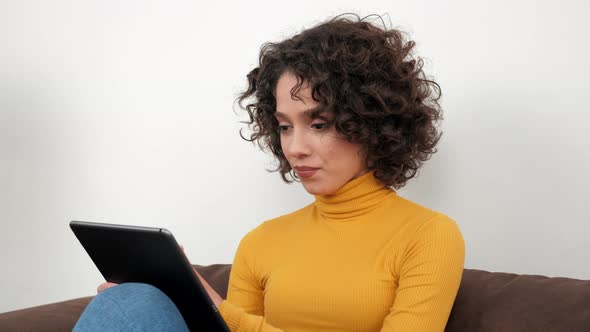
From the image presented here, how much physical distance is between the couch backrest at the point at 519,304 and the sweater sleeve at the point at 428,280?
0.11 meters

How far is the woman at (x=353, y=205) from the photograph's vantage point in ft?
4.53

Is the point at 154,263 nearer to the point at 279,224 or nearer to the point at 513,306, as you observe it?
the point at 279,224

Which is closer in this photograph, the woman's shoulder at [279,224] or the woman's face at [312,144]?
the woman's face at [312,144]

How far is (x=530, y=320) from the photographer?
138 cm

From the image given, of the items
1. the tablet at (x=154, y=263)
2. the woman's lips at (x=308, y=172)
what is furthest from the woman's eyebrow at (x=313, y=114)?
the tablet at (x=154, y=263)

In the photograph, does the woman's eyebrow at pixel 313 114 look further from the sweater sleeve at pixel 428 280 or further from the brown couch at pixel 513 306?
the brown couch at pixel 513 306

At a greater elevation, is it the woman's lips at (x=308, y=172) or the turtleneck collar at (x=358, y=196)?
the woman's lips at (x=308, y=172)

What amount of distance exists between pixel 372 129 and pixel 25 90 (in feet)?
5.16

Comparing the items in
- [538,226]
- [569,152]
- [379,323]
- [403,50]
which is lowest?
[379,323]

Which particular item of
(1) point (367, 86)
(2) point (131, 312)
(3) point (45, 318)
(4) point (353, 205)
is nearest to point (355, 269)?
(4) point (353, 205)

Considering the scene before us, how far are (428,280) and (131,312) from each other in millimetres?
545

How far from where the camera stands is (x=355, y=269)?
1.44 m

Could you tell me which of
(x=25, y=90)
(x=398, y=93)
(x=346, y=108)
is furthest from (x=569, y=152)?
(x=25, y=90)

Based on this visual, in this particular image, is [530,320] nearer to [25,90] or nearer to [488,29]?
[488,29]
